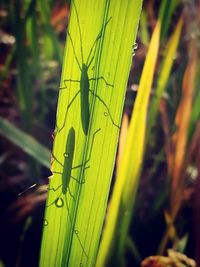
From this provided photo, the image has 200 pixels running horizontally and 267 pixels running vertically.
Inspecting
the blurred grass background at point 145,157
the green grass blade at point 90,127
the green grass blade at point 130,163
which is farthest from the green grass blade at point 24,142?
the green grass blade at point 90,127

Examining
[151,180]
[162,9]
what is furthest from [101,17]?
[151,180]

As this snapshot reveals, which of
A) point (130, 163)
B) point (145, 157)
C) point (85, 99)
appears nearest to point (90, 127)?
point (85, 99)

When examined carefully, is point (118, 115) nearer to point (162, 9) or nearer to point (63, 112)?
point (63, 112)

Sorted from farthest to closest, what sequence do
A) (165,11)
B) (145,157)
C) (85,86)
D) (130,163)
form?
(145,157) < (165,11) < (130,163) < (85,86)

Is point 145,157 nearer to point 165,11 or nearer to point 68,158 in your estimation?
point 165,11

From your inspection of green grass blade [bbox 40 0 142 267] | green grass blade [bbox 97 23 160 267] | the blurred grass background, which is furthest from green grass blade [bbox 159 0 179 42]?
green grass blade [bbox 40 0 142 267]

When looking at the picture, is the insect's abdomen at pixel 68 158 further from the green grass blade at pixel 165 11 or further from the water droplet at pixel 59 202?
the green grass blade at pixel 165 11
